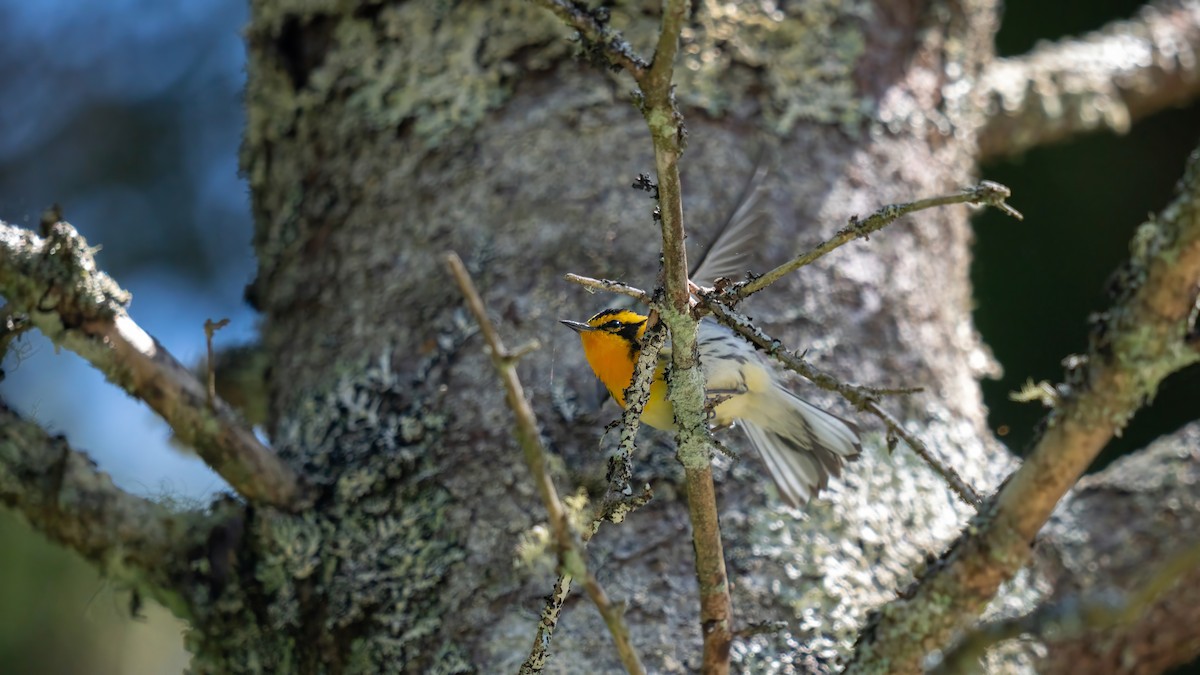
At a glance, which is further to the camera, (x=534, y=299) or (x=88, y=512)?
(x=534, y=299)

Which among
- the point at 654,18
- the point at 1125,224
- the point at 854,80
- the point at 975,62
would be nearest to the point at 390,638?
the point at 654,18

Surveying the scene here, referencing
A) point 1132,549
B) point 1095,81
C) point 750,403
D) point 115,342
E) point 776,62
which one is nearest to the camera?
point 115,342

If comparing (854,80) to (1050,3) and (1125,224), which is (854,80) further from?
(1050,3)

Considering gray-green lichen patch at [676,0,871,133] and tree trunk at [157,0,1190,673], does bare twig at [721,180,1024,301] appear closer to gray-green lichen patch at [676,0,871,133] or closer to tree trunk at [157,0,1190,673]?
tree trunk at [157,0,1190,673]

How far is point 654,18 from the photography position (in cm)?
217

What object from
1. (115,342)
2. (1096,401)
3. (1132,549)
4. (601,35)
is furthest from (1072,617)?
(115,342)

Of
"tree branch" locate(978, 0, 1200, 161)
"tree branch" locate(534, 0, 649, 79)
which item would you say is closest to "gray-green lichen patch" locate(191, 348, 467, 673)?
"tree branch" locate(534, 0, 649, 79)

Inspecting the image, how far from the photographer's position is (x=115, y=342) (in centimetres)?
158

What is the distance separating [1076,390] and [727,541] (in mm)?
721

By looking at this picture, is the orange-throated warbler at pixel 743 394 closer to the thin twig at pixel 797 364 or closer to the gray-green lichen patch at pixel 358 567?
the gray-green lichen patch at pixel 358 567

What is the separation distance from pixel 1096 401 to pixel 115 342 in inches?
51.0

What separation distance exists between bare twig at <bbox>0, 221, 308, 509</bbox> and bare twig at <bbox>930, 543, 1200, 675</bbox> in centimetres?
111

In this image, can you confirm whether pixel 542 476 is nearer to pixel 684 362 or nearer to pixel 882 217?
pixel 684 362

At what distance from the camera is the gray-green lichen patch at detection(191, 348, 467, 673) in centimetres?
166
